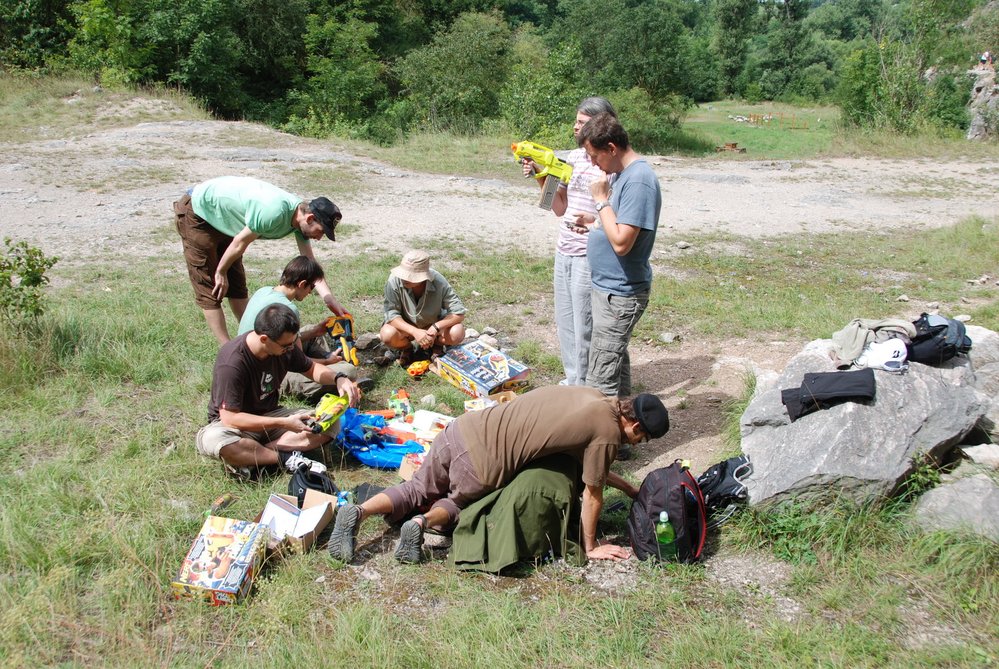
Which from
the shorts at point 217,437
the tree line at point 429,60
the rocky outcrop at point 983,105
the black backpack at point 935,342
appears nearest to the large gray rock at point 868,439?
the black backpack at point 935,342

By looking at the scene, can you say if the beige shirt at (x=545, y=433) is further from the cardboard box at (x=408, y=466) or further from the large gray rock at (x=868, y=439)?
the large gray rock at (x=868, y=439)

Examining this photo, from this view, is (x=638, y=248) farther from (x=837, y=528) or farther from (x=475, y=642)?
(x=475, y=642)

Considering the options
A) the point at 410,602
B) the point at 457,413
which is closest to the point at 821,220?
the point at 457,413

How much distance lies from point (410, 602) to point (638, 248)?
2200 mm

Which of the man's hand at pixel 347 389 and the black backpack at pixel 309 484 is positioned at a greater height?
the man's hand at pixel 347 389

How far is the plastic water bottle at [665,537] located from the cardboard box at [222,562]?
1.88 metres

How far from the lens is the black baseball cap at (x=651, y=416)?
3.30 m

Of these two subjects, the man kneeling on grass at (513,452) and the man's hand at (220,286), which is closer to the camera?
the man kneeling on grass at (513,452)

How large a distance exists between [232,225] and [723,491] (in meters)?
3.75

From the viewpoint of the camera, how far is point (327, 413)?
4.18 meters

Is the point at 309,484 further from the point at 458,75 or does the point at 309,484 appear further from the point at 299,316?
the point at 458,75

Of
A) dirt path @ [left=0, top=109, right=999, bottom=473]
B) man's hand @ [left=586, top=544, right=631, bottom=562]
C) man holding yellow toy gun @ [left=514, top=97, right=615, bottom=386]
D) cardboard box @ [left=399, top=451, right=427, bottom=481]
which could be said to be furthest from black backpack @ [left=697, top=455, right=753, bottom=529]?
cardboard box @ [left=399, top=451, right=427, bottom=481]

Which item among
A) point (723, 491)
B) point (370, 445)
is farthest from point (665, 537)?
point (370, 445)

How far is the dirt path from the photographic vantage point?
242 inches
